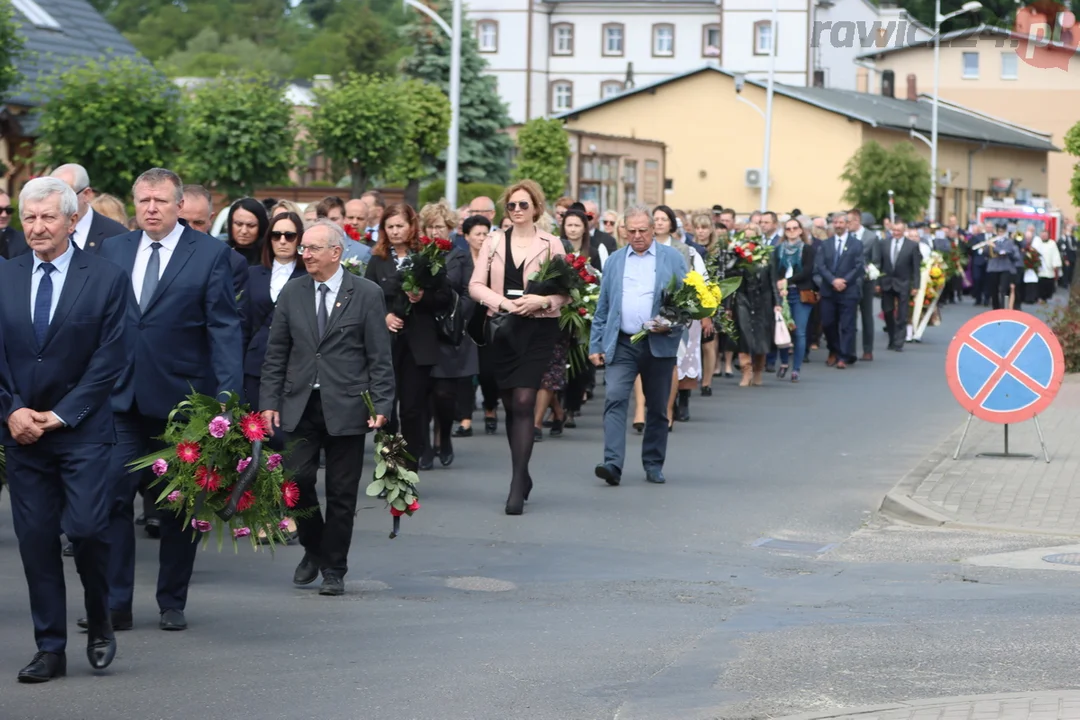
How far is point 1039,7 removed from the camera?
22000mm

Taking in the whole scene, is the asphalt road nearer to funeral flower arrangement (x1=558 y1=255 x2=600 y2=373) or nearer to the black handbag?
the black handbag

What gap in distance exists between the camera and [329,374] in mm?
8828

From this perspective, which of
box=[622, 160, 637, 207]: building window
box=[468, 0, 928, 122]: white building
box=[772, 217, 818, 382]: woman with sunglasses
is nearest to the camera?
box=[772, 217, 818, 382]: woman with sunglasses

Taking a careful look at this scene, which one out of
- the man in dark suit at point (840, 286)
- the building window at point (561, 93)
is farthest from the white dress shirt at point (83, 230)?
the building window at point (561, 93)

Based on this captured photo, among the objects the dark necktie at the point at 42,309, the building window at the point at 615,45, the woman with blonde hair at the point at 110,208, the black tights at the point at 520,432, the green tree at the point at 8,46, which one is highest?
the building window at the point at 615,45

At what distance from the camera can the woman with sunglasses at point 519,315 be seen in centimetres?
1162

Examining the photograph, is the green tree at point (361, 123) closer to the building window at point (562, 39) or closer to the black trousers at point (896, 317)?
the black trousers at point (896, 317)

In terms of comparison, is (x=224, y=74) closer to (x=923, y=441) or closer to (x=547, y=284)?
(x=923, y=441)

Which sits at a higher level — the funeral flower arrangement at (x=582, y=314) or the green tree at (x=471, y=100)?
the green tree at (x=471, y=100)

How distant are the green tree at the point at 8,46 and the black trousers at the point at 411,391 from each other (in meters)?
15.9

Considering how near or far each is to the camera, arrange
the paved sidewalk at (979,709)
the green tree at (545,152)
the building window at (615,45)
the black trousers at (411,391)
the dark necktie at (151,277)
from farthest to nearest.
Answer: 1. the building window at (615,45)
2. the green tree at (545,152)
3. the black trousers at (411,391)
4. the dark necktie at (151,277)
5. the paved sidewalk at (979,709)

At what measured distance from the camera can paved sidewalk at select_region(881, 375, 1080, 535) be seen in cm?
1148

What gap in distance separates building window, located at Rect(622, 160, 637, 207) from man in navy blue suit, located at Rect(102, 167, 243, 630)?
48.2 m

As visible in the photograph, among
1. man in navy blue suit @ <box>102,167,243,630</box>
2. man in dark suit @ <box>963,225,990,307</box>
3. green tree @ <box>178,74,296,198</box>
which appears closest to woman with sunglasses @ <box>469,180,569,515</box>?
man in navy blue suit @ <box>102,167,243,630</box>
